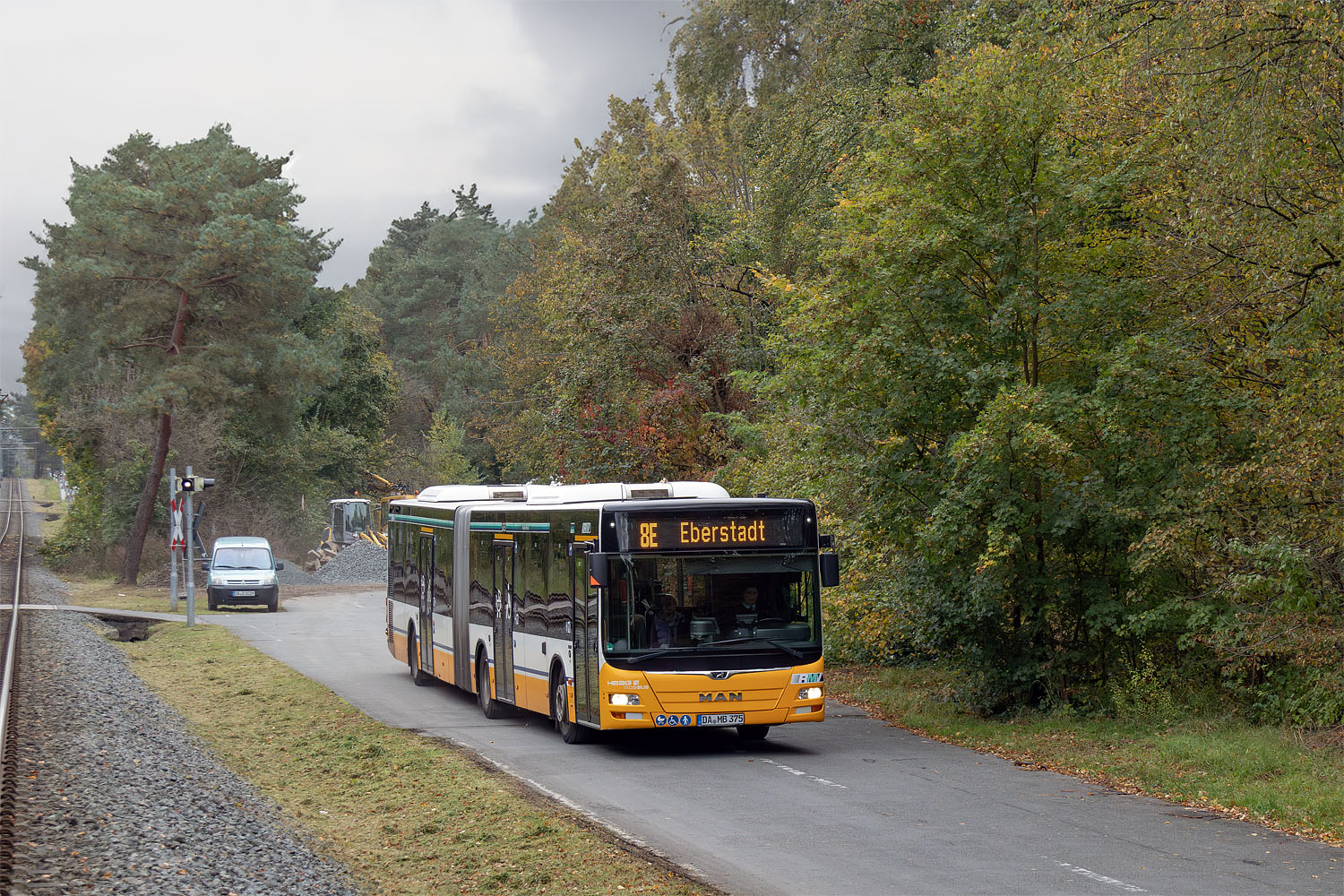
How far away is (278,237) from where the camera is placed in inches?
1927

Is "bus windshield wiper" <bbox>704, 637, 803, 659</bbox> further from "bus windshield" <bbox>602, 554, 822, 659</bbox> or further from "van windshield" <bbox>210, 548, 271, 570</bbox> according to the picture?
"van windshield" <bbox>210, 548, 271, 570</bbox>

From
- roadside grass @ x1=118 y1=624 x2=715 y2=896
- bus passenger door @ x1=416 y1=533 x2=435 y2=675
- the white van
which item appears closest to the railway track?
roadside grass @ x1=118 y1=624 x2=715 y2=896

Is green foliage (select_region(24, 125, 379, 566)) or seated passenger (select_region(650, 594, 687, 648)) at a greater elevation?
green foliage (select_region(24, 125, 379, 566))

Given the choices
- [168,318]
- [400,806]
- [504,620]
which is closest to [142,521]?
[168,318]

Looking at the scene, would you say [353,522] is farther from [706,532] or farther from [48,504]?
[48,504]

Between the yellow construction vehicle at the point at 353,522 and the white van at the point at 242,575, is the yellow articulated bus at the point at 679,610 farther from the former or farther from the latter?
the yellow construction vehicle at the point at 353,522

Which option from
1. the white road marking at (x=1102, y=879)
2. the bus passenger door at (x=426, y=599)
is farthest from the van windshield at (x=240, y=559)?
the white road marking at (x=1102, y=879)

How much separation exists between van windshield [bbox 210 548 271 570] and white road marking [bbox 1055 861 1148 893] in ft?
120

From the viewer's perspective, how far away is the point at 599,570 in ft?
50.0

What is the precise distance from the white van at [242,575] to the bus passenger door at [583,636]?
92.7 feet

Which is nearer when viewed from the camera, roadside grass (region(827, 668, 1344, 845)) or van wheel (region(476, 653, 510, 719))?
roadside grass (region(827, 668, 1344, 845))

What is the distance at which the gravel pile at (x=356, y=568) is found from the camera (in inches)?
2334

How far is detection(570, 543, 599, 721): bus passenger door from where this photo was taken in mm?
15532

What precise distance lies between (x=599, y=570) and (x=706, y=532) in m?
1.29
